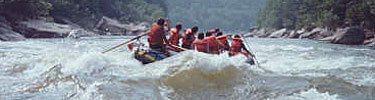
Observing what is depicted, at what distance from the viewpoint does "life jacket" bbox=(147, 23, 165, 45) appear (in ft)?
31.1

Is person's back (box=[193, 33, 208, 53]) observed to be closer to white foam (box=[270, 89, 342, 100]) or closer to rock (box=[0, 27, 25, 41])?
white foam (box=[270, 89, 342, 100])

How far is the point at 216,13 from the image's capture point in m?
177

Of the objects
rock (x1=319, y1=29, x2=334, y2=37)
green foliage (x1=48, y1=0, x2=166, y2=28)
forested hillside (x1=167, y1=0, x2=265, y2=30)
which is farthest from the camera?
forested hillside (x1=167, y1=0, x2=265, y2=30)

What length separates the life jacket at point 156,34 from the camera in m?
9.48

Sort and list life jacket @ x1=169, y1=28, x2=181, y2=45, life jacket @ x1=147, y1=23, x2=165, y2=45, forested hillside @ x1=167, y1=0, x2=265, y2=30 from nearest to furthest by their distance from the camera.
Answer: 1. life jacket @ x1=147, y1=23, x2=165, y2=45
2. life jacket @ x1=169, y1=28, x2=181, y2=45
3. forested hillside @ x1=167, y1=0, x2=265, y2=30

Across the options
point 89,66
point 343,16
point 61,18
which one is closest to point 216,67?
point 89,66

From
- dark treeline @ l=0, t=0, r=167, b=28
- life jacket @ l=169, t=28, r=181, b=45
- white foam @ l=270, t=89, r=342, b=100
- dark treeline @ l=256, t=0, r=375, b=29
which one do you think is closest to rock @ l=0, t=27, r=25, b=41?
dark treeline @ l=0, t=0, r=167, b=28

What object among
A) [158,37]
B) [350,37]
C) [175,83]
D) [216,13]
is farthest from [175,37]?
[216,13]

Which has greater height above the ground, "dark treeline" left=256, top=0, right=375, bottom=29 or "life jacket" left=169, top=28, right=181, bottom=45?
"life jacket" left=169, top=28, right=181, bottom=45

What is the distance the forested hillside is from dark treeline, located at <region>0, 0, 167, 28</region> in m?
74.6

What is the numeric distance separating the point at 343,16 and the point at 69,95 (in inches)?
1535

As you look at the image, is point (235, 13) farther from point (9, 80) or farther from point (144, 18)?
point (9, 80)

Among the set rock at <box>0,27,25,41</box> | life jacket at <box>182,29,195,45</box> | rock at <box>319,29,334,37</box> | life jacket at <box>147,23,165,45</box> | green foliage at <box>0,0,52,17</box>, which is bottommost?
rock at <box>319,29,334,37</box>

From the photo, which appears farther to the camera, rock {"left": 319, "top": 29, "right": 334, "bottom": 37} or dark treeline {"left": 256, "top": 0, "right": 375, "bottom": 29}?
rock {"left": 319, "top": 29, "right": 334, "bottom": 37}
